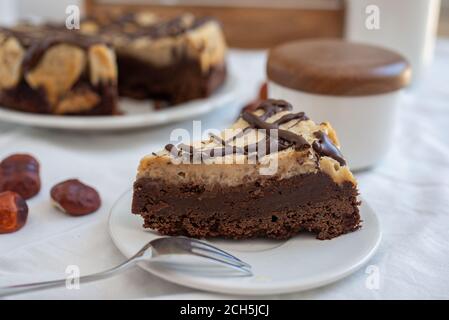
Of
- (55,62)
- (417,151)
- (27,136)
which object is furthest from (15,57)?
(417,151)

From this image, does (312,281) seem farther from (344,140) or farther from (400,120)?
(400,120)

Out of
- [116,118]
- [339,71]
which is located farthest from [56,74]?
[339,71]

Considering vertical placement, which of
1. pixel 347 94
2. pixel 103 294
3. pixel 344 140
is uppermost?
pixel 347 94

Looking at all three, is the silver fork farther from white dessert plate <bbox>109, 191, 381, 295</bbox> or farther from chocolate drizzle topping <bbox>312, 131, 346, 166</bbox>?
chocolate drizzle topping <bbox>312, 131, 346, 166</bbox>

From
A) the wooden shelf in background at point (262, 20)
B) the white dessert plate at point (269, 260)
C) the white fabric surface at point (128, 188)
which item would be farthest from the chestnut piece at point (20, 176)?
the wooden shelf in background at point (262, 20)

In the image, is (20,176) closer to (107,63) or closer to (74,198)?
(74,198)

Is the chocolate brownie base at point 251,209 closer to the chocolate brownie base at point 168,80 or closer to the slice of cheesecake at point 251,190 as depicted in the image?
the slice of cheesecake at point 251,190

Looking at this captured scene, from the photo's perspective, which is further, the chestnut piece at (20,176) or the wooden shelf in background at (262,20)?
the wooden shelf in background at (262,20)
